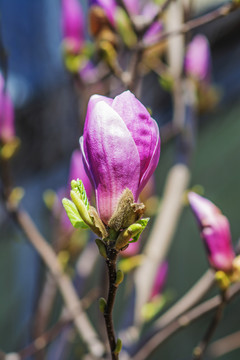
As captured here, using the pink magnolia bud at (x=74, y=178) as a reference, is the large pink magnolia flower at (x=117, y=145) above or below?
above

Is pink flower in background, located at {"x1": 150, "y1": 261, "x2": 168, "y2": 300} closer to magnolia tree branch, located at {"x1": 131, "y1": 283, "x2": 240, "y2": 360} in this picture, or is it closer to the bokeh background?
magnolia tree branch, located at {"x1": 131, "y1": 283, "x2": 240, "y2": 360}

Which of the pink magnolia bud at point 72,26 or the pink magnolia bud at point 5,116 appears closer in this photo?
the pink magnolia bud at point 5,116

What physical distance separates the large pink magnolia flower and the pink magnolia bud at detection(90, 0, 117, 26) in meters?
0.39

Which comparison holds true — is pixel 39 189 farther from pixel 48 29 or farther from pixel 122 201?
pixel 122 201

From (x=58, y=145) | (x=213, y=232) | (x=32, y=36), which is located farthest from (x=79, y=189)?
(x=32, y=36)

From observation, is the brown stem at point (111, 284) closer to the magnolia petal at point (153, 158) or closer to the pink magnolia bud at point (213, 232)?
the magnolia petal at point (153, 158)

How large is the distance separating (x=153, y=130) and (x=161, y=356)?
1.29 meters

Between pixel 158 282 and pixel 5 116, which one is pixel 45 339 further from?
pixel 5 116

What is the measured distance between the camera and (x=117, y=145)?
344 millimetres

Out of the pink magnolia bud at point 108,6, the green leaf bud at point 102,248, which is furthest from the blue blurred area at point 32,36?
the green leaf bud at point 102,248

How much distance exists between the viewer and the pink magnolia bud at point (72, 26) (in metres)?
0.81

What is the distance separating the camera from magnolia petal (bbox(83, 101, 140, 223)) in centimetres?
34

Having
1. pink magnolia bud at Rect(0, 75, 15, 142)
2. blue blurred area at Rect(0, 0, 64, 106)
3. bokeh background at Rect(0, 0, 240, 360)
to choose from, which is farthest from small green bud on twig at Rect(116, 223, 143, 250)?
blue blurred area at Rect(0, 0, 64, 106)

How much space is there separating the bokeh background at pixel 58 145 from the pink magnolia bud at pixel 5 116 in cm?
89
